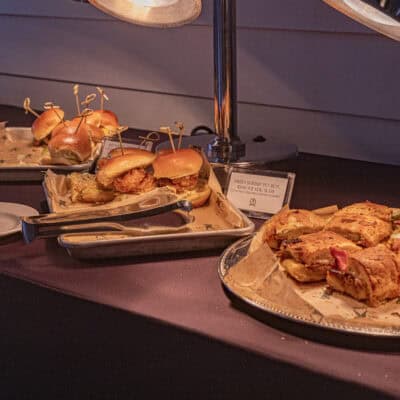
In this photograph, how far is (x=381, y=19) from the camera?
34.9 inches

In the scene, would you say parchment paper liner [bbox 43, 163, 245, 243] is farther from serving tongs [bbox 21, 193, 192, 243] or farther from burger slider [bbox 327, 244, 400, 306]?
burger slider [bbox 327, 244, 400, 306]

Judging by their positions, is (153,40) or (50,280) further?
(153,40)

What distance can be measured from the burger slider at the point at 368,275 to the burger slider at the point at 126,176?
1.58 feet

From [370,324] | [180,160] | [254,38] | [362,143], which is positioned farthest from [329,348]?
[254,38]

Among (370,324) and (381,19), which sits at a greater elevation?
(381,19)

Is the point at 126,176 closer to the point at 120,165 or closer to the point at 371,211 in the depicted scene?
the point at 120,165

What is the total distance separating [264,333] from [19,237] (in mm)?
478

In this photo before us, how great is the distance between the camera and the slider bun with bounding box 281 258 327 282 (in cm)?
88

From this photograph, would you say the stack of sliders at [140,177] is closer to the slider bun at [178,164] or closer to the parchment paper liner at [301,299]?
the slider bun at [178,164]

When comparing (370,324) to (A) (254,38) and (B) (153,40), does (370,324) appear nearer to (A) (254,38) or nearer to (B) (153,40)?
(A) (254,38)

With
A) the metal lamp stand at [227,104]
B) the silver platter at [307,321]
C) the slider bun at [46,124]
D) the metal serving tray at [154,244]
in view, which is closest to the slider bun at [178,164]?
the metal lamp stand at [227,104]

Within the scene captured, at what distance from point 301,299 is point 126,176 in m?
0.53

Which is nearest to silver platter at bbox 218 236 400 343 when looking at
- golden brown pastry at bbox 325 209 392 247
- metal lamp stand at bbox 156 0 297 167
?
golden brown pastry at bbox 325 209 392 247

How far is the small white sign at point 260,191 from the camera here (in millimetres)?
1153
